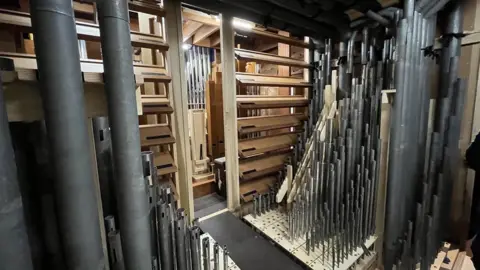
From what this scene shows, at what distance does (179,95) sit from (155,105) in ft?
0.67

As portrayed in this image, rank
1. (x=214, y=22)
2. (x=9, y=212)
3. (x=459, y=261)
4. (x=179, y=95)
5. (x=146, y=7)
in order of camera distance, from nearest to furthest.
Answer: (x=9, y=212)
(x=146, y=7)
(x=459, y=261)
(x=179, y=95)
(x=214, y=22)

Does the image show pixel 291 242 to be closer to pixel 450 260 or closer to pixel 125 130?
pixel 450 260

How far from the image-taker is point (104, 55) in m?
0.62

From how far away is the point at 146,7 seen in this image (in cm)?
144

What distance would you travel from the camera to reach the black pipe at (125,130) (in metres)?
0.61

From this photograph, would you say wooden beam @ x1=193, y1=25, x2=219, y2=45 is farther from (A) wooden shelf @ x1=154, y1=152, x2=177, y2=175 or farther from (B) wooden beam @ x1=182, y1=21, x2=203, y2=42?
(A) wooden shelf @ x1=154, y1=152, x2=177, y2=175

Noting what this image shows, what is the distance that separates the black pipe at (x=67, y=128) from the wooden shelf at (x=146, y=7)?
1073 mm

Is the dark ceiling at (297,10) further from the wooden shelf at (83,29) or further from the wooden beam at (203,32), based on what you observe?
the wooden beam at (203,32)

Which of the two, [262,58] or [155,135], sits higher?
[262,58]

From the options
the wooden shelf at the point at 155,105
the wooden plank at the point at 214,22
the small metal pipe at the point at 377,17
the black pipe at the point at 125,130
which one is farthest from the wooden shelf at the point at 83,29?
the small metal pipe at the point at 377,17

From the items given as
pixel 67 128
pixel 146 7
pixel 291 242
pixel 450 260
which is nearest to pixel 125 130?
pixel 67 128

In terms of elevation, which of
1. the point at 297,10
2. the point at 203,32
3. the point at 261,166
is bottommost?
the point at 261,166

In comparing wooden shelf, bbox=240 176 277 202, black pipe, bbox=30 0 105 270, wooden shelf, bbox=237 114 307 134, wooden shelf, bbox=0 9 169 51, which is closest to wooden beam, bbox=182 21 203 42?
wooden shelf, bbox=0 9 169 51

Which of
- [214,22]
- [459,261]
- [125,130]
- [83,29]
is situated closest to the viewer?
[125,130]
